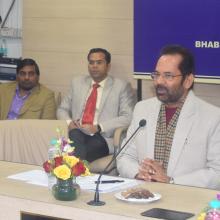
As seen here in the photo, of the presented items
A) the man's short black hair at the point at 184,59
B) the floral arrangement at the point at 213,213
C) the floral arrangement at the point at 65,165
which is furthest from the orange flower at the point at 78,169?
the man's short black hair at the point at 184,59

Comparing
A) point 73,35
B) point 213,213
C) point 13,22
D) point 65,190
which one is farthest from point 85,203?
point 13,22

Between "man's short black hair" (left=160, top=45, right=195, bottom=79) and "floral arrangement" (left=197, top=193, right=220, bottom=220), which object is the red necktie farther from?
"floral arrangement" (left=197, top=193, right=220, bottom=220)

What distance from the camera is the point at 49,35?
6570 mm

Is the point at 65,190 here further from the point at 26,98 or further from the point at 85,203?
the point at 26,98

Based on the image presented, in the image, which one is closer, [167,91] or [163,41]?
[167,91]

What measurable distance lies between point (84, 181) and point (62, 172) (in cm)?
42

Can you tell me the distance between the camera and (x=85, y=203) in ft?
8.68

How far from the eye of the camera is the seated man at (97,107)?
531 cm

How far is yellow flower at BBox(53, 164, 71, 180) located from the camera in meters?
2.65

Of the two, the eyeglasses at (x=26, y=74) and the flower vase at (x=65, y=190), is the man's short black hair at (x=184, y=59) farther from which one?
the eyeglasses at (x=26, y=74)

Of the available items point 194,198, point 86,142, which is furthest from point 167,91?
point 86,142

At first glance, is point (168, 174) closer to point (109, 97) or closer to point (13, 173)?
point (13, 173)

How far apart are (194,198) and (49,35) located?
164 inches

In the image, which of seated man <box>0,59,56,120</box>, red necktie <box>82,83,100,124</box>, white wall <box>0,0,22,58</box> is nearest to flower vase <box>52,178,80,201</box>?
red necktie <box>82,83,100,124</box>
